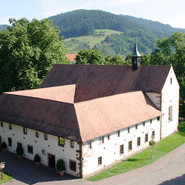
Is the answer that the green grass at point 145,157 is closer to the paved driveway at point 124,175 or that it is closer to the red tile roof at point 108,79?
the paved driveway at point 124,175

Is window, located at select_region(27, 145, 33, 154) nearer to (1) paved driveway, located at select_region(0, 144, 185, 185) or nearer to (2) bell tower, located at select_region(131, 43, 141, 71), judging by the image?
(1) paved driveway, located at select_region(0, 144, 185, 185)

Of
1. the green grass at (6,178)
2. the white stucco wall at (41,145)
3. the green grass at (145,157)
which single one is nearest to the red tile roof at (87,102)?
the white stucco wall at (41,145)

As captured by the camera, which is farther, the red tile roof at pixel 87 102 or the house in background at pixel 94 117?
the red tile roof at pixel 87 102

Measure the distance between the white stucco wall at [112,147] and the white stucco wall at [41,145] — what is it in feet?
4.25

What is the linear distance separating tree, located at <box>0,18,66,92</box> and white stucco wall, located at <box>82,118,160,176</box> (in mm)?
27774

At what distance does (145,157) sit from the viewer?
36.1 m

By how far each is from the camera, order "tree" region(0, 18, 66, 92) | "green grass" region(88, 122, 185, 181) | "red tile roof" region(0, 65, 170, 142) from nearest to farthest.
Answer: "green grass" region(88, 122, 185, 181), "red tile roof" region(0, 65, 170, 142), "tree" region(0, 18, 66, 92)

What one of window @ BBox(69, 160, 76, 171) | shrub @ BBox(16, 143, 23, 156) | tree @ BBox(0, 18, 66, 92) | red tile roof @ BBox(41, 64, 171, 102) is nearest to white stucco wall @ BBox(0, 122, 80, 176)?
window @ BBox(69, 160, 76, 171)

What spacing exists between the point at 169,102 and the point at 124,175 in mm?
18989

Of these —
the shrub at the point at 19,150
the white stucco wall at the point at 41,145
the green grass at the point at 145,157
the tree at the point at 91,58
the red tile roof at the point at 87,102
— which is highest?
the tree at the point at 91,58

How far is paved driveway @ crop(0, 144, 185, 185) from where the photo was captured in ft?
96.8

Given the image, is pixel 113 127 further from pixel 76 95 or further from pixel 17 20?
pixel 17 20

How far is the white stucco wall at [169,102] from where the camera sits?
4366 cm

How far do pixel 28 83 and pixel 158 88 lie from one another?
28.3 meters
